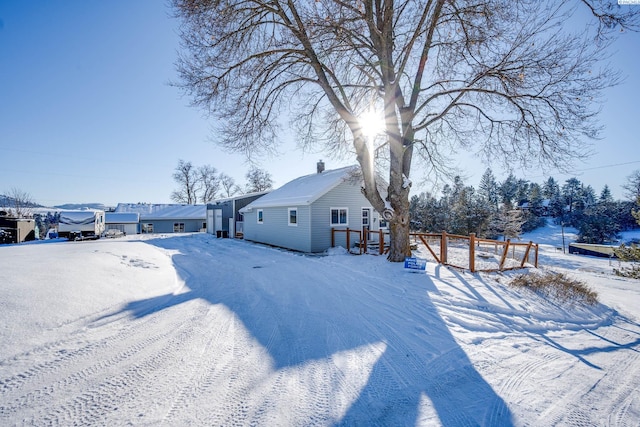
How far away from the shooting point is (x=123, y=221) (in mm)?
34156

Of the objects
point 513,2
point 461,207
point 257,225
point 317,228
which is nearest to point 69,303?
point 317,228

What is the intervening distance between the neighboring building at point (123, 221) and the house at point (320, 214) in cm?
2721

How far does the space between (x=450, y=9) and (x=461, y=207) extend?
3302 centimetres

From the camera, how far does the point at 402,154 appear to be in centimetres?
848

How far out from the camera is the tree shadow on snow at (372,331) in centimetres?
238

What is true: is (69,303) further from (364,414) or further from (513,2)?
(513,2)

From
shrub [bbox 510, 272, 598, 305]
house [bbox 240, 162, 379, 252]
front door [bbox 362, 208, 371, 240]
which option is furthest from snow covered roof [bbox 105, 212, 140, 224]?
shrub [bbox 510, 272, 598, 305]

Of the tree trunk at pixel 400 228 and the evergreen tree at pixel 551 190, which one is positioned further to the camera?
the evergreen tree at pixel 551 190

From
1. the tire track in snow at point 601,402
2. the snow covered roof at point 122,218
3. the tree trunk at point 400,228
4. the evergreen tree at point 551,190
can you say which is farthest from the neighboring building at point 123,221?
the evergreen tree at point 551,190

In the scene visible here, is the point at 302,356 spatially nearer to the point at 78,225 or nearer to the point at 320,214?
the point at 320,214

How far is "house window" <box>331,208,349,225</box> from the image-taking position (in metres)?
14.0

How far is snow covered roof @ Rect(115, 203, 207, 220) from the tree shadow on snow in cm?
3282

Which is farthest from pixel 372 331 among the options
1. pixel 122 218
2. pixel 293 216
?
pixel 122 218

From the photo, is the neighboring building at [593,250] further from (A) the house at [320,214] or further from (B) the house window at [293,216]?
(B) the house window at [293,216]
